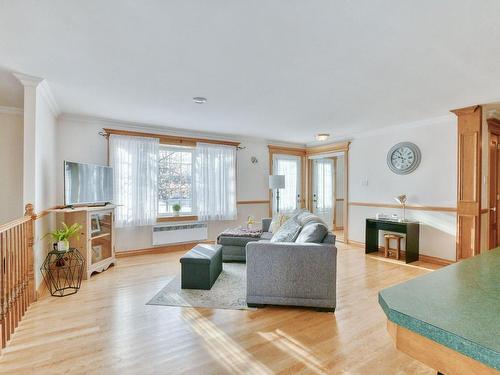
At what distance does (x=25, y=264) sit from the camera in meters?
2.73

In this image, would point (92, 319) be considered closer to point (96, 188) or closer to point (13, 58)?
point (96, 188)

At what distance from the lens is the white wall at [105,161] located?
4.30 meters

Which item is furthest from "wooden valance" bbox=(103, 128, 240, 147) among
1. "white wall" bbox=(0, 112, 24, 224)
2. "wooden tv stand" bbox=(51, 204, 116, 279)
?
"wooden tv stand" bbox=(51, 204, 116, 279)

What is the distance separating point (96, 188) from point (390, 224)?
484 cm

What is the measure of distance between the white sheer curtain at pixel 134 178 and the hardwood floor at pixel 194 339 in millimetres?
1686

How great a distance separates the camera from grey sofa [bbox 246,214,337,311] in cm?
262

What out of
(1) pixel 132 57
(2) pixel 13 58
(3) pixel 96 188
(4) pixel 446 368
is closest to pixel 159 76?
(1) pixel 132 57

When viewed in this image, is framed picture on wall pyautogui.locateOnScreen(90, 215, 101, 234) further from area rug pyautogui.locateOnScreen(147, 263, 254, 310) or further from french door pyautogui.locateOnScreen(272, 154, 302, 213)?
french door pyautogui.locateOnScreen(272, 154, 302, 213)

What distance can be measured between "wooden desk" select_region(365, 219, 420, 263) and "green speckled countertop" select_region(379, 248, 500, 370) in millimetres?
3683

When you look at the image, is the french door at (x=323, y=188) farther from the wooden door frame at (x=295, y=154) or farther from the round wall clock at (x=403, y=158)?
the round wall clock at (x=403, y=158)

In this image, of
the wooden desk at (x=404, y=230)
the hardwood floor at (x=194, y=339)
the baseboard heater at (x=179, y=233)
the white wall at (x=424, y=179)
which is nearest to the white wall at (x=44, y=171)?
the hardwood floor at (x=194, y=339)

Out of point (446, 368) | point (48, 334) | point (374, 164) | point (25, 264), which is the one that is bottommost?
point (48, 334)

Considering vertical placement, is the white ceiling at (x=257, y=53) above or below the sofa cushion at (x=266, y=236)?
above

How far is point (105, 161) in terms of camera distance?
4566 mm
